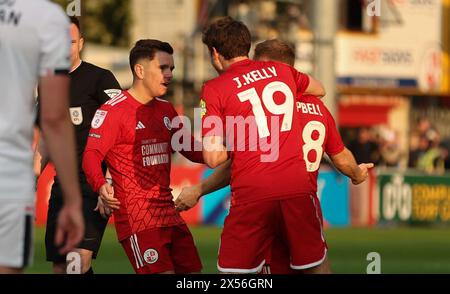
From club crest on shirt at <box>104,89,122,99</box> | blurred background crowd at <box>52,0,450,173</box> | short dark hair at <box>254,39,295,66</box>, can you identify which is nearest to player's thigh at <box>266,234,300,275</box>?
short dark hair at <box>254,39,295,66</box>

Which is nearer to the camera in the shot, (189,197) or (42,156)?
(189,197)

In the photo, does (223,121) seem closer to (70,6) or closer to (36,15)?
(36,15)

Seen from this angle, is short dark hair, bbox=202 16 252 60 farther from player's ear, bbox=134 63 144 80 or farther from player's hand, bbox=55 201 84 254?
player's hand, bbox=55 201 84 254

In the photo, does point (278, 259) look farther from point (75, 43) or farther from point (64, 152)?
point (64, 152)

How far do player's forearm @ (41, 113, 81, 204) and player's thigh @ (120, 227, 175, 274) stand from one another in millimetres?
3772

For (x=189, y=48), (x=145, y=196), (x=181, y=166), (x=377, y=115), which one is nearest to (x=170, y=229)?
(x=145, y=196)

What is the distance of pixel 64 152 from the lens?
21.5ft

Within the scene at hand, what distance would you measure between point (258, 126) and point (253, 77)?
0.32 m

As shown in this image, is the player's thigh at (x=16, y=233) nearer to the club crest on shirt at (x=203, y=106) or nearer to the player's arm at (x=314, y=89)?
the club crest on shirt at (x=203, y=106)

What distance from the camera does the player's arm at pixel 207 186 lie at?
9789 millimetres

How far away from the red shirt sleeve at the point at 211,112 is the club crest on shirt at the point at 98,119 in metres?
1.40

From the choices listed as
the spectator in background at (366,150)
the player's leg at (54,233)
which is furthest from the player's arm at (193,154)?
the spectator in background at (366,150)

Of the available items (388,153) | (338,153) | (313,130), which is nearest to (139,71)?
(313,130)

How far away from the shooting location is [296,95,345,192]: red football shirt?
32.3 feet
